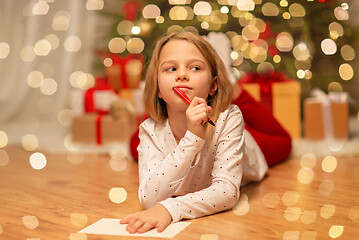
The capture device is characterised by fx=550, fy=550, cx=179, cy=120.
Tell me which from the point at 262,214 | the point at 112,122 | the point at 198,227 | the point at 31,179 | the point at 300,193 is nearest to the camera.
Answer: the point at 198,227

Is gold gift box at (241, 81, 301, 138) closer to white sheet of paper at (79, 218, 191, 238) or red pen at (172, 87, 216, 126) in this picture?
red pen at (172, 87, 216, 126)

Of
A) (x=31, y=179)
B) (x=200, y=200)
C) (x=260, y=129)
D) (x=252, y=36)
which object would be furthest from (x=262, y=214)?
(x=252, y=36)

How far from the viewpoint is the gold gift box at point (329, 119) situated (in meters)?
2.45

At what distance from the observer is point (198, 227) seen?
4.07 ft

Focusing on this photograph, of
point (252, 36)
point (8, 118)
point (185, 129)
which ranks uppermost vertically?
point (252, 36)

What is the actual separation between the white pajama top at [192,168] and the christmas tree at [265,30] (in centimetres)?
127

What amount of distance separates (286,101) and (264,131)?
0.60 meters

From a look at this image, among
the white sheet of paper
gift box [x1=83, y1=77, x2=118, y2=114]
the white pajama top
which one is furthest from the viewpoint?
gift box [x1=83, y1=77, x2=118, y2=114]

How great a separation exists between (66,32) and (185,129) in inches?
84.2

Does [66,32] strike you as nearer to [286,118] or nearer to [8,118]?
[8,118]

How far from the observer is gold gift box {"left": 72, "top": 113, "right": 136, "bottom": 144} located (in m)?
2.44

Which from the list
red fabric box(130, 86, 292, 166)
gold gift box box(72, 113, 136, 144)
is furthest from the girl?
gold gift box box(72, 113, 136, 144)

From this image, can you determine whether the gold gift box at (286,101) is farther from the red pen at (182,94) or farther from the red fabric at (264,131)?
the red pen at (182,94)

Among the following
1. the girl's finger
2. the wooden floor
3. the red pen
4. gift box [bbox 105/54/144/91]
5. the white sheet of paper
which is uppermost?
the red pen
